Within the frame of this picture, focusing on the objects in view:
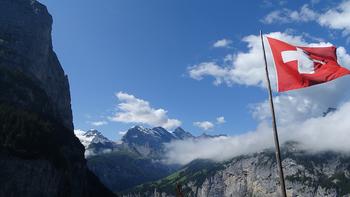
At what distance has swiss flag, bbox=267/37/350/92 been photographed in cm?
3130

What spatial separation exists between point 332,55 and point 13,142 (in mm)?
182503

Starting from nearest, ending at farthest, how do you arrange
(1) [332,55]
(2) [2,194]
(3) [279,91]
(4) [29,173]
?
(3) [279,91] < (1) [332,55] < (2) [2,194] < (4) [29,173]

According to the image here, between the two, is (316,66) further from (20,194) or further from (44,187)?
(44,187)

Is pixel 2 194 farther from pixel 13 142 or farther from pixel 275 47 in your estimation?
pixel 275 47

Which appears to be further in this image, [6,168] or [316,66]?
[6,168]

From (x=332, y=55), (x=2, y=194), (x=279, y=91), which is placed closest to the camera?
(x=279, y=91)

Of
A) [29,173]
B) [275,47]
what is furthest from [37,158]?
[275,47]

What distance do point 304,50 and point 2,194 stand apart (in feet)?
523

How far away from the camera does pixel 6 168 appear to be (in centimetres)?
17712

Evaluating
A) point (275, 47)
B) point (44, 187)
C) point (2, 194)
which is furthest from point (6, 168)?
point (275, 47)

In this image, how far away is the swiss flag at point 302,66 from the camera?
31.3 meters

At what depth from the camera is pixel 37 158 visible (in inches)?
7707

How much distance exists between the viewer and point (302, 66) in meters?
31.9

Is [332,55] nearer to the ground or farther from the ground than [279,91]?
farther from the ground
